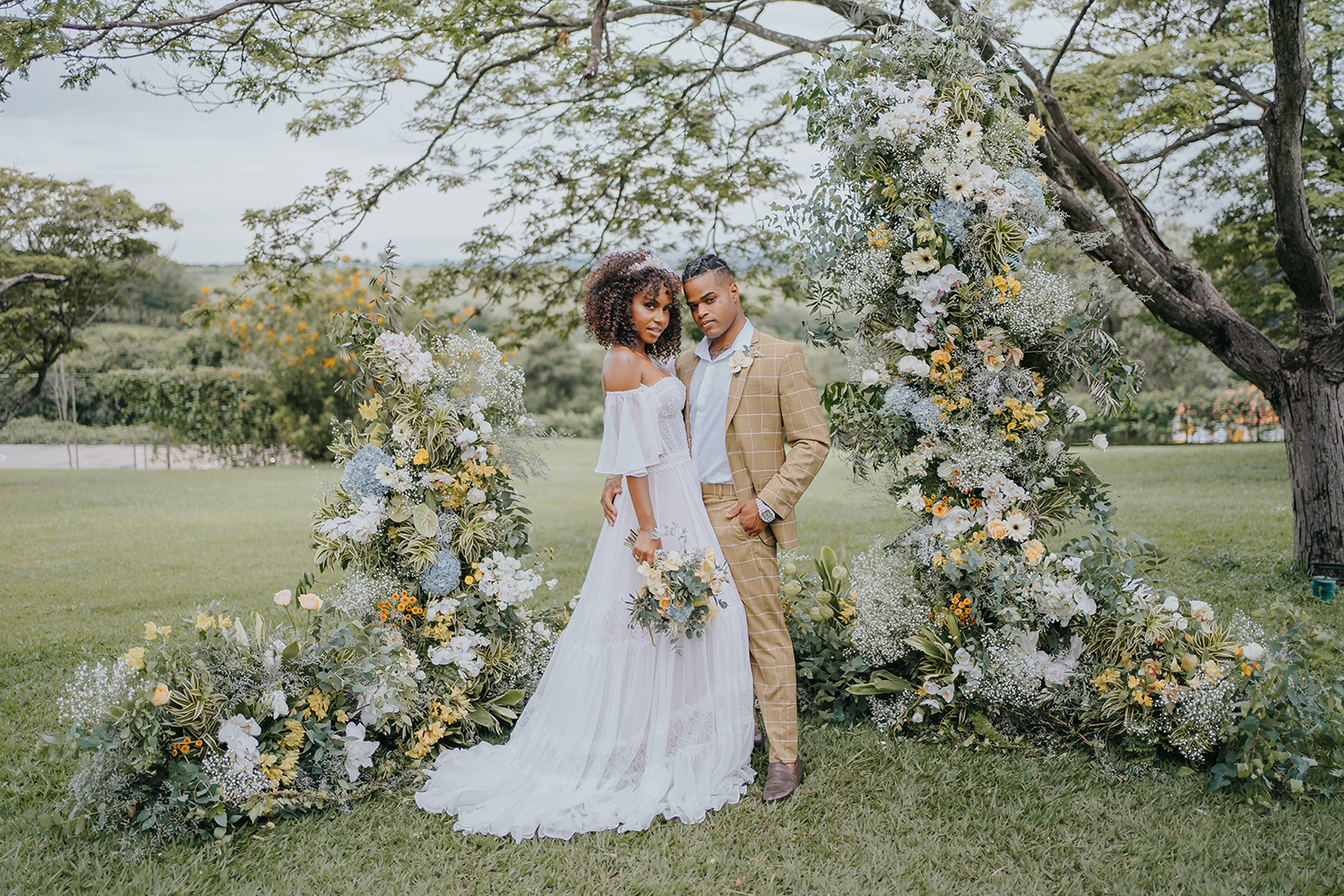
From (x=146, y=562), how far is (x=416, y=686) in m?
5.37

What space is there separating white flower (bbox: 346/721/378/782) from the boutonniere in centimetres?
192

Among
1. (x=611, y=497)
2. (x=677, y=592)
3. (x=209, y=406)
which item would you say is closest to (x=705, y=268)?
(x=611, y=497)

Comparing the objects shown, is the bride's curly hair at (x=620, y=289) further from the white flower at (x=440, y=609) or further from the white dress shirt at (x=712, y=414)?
the white flower at (x=440, y=609)

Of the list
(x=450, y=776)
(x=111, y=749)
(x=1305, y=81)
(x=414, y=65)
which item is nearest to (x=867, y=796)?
(x=450, y=776)

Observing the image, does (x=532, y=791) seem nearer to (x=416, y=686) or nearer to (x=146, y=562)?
(x=416, y=686)

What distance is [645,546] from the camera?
117 inches

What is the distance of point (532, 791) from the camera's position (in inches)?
118

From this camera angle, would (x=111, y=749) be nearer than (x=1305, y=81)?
Yes

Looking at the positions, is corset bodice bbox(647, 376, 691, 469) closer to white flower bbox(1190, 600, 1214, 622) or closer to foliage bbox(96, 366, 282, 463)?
white flower bbox(1190, 600, 1214, 622)

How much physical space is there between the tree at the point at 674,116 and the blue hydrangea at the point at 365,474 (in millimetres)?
2504

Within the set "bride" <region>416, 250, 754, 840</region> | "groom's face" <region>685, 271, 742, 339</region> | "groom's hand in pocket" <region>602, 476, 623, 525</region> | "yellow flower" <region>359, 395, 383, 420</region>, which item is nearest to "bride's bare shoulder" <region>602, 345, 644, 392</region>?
"bride" <region>416, 250, 754, 840</region>

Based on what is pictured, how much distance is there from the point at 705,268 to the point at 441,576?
Answer: 165 centimetres

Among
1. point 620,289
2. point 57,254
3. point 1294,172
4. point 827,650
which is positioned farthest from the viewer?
point 57,254

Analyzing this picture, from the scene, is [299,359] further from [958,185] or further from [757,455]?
[958,185]
